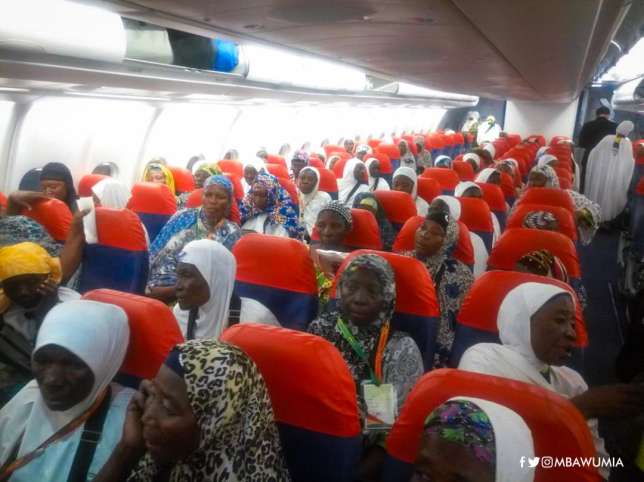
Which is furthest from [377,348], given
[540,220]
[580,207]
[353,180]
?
[353,180]

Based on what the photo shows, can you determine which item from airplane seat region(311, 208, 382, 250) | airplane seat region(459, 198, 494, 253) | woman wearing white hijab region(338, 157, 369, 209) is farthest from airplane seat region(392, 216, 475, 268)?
woman wearing white hijab region(338, 157, 369, 209)

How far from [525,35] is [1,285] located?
3123 mm

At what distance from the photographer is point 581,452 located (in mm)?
1534

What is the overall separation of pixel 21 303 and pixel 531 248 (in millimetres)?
3097

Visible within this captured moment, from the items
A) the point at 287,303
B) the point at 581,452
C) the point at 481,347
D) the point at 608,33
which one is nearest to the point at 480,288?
the point at 481,347

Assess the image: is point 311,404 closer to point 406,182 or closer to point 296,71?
point 406,182

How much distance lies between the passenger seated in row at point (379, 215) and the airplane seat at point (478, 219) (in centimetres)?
70

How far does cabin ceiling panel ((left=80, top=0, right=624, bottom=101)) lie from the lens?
7.86 feet

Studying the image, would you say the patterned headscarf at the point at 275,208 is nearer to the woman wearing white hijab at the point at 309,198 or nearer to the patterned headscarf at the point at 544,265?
the woman wearing white hijab at the point at 309,198

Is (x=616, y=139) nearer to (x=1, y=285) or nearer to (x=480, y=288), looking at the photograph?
(x=480, y=288)

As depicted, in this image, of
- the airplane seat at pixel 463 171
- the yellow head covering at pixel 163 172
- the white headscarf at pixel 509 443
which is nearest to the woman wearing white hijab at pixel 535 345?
the white headscarf at pixel 509 443

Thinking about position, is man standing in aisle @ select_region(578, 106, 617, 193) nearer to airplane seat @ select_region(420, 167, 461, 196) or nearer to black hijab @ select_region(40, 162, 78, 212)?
airplane seat @ select_region(420, 167, 461, 196)

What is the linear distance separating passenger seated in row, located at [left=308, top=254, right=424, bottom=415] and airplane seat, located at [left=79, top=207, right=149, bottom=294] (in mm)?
1674

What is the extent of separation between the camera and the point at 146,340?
2.15 m
